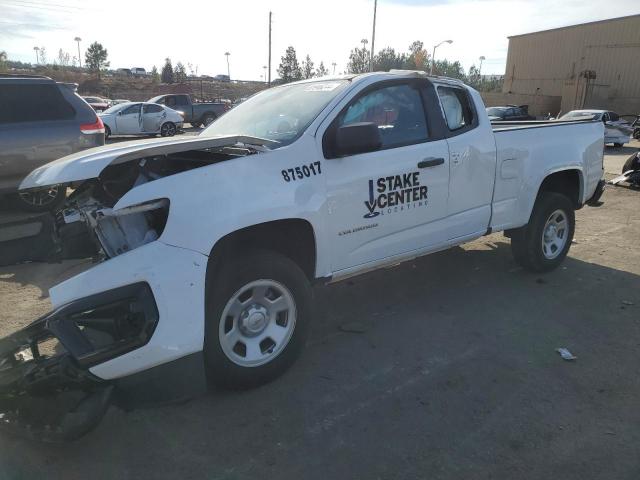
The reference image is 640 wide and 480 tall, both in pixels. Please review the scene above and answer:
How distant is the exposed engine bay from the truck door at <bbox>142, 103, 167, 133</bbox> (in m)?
19.7

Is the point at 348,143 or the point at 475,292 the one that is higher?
the point at 348,143

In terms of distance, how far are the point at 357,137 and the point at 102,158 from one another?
5.21 feet

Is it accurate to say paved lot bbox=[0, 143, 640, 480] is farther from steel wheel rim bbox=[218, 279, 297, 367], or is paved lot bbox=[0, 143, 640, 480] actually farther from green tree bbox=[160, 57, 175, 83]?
green tree bbox=[160, 57, 175, 83]

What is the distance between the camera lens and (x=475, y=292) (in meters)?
5.18

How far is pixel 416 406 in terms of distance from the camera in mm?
3240

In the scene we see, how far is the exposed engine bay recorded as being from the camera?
299cm

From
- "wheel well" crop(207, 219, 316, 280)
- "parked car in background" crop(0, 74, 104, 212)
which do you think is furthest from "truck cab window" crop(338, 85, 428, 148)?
"parked car in background" crop(0, 74, 104, 212)

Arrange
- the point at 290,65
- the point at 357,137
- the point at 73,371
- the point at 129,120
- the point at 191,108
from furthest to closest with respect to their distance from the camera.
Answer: the point at 290,65 → the point at 191,108 → the point at 129,120 → the point at 357,137 → the point at 73,371

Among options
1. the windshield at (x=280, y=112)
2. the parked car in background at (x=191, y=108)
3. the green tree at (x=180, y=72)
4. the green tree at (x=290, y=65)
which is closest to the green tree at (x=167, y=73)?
the green tree at (x=180, y=72)

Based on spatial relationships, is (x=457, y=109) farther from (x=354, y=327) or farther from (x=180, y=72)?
(x=180, y=72)

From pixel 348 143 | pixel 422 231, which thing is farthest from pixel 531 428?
pixel 348 143

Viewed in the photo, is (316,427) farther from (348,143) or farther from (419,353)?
(348,143)

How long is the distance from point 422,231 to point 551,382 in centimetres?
150

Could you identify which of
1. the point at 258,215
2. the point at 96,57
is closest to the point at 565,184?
the point at 258,215
